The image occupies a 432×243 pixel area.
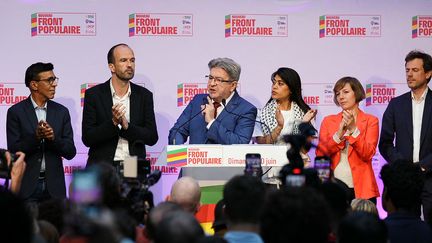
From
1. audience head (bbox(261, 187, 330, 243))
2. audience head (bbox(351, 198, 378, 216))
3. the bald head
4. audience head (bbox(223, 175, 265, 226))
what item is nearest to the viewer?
audience head (bbox(261, 187, 330, 243))

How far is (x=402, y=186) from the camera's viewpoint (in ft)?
16.7

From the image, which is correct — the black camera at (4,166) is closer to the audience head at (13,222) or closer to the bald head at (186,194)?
the bald head at (186,194)

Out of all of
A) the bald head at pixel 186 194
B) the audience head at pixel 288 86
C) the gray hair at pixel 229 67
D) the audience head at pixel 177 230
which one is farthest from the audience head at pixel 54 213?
the audience head at pixel 288 86

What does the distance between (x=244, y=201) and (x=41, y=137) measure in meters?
3.65

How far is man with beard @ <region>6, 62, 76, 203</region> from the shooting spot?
713 centimetres

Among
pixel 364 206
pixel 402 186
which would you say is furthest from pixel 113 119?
pixel 402 186

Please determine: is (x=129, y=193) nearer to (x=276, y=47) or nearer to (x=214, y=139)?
(x=214, y=139)

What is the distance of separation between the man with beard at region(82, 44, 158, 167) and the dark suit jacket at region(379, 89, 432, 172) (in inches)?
82.5

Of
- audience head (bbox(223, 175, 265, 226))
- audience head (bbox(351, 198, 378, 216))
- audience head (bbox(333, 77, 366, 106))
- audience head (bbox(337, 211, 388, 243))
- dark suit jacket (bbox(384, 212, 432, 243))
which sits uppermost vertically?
audience head (bbox(333, 77, 366, 106))

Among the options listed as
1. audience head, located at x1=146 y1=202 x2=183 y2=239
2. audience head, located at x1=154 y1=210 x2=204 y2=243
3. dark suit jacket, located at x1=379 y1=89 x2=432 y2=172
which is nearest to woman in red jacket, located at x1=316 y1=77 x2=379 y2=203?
dark suit jacket, located at x1=379 y1=89 x2=432 y2=172

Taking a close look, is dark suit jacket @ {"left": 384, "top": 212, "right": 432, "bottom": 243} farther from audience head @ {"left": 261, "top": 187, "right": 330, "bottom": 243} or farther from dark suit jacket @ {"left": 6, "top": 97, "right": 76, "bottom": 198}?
dark suit jacket @ {"left": 6, "top": 97, "right": 76, "bottom": 198}

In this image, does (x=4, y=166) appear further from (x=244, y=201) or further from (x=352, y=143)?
(x=352, y=143)

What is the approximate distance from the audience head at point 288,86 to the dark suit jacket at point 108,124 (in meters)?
1.16

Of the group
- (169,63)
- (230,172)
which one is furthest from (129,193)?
(169,63)
